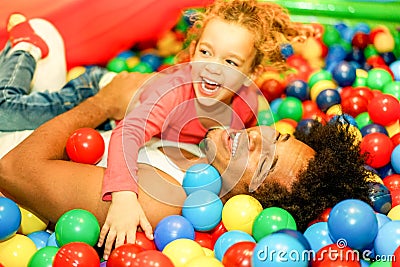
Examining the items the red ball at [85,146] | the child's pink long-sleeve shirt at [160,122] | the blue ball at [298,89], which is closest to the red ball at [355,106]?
the blue ball at [298,89]

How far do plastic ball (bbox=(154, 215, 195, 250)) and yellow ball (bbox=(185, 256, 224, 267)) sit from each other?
5.2 inches

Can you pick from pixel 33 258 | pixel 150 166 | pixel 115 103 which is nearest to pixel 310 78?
pixel 115 103

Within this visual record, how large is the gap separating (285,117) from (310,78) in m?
0.28

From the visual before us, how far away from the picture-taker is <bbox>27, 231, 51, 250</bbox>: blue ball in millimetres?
1457

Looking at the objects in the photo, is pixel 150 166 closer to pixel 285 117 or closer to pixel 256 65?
pixel 256 65

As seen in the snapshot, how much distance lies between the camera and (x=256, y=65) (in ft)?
5.82

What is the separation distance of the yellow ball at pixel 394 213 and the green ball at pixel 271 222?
262 mm

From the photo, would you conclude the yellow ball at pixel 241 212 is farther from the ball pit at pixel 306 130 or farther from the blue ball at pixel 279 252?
the blue ball at pixel 279 252

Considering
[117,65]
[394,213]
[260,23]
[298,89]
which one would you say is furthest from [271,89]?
[394,213]

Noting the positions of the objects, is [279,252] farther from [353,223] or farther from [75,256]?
[75,256]

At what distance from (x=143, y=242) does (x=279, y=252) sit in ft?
1.19

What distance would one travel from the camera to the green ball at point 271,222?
1.34 meters

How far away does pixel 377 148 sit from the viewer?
1.69 metres

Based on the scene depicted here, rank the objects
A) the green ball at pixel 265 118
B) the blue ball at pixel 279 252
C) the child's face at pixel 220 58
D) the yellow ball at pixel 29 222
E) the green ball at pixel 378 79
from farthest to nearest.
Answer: the green ball at pixel 378 79 < the green ball at pixel 265 118 < the child's face at pixel 220 58 < the yellow ball at pixel 29 222 < the blue ball at pixel 279 252
